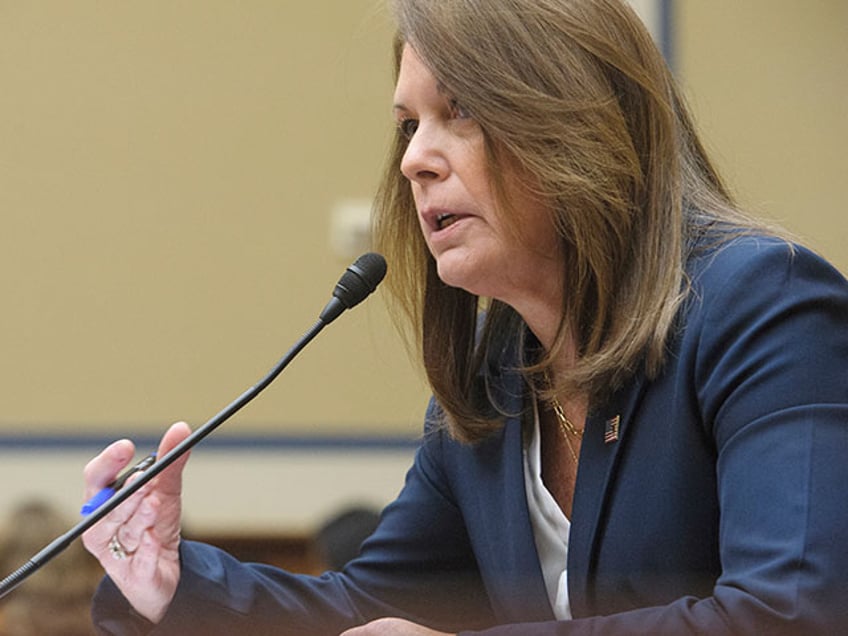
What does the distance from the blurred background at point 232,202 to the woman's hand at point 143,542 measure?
2.72 meters

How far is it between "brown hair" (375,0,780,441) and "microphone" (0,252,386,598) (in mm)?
177

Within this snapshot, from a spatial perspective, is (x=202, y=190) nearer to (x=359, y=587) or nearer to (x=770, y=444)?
(x=359, y=587)

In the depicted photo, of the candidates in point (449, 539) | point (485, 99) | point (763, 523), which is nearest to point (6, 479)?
point (449, 539)

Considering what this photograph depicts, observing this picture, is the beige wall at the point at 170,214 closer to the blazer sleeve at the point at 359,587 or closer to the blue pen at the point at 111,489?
the blazer sleeve at the point at 359,587

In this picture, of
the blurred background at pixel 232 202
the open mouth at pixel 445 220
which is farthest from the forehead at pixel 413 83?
the blurred background at pixel 232 202

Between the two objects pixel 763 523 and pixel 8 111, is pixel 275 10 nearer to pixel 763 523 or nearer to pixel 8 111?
pixel 8 111

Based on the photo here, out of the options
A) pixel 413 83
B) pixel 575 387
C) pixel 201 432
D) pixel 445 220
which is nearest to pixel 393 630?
pixel 201 432

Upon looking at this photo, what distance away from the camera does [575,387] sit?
154 centimetres

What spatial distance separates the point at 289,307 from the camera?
4.40 meters

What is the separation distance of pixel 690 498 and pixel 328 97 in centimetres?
320

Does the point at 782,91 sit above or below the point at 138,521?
below

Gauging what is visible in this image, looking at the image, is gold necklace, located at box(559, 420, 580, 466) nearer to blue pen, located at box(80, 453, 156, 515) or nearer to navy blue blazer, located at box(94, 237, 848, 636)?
navy blue blazer, located at box(94, 237, 848, 636)

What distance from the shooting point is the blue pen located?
1419 millimetres

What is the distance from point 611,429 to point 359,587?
0.41 meters
